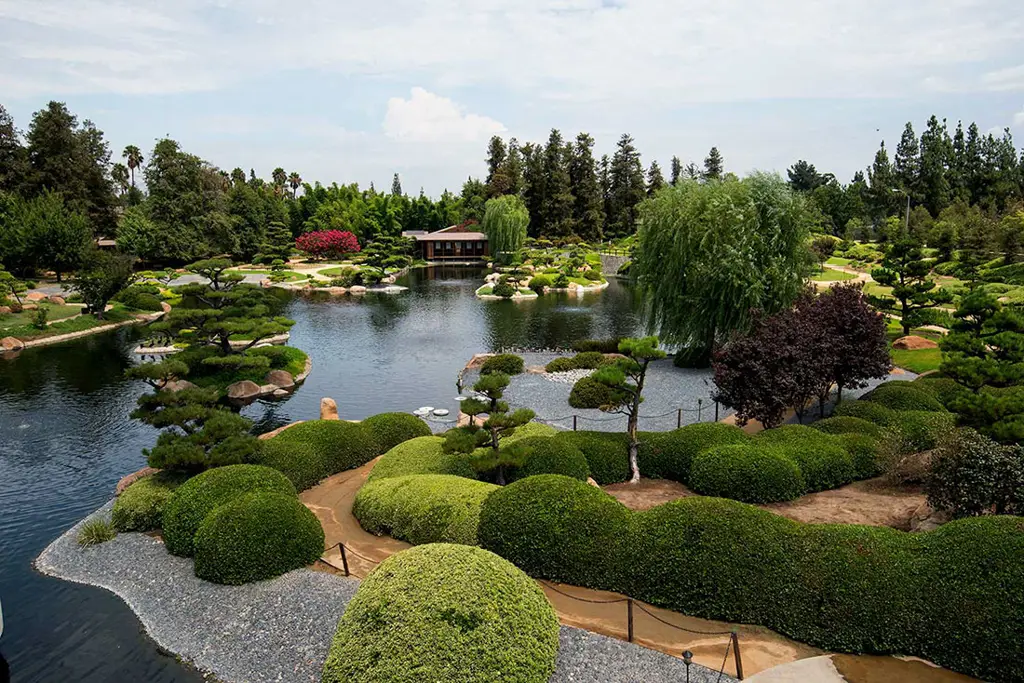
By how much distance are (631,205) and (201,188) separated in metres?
48.8

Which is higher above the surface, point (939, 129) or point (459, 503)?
point (939, 129)

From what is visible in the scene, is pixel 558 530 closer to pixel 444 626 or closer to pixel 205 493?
pixel 444 626

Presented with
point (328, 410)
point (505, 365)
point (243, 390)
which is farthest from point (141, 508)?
point (505, 365)

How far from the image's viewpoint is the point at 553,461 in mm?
13031

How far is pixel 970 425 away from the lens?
1186cm

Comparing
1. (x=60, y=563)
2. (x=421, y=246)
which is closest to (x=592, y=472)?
(x=60, y=563)

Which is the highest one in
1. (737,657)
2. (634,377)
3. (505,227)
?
(505,227)

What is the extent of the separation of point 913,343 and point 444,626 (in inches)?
993

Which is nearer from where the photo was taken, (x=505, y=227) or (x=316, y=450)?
(x=316, y=450)

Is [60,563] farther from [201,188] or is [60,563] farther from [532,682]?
[201,188]

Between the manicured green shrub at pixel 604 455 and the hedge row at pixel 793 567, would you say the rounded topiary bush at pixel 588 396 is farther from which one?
the hedge row at pixel 793 567

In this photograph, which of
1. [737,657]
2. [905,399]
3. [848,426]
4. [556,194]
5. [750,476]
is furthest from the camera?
[556,194]

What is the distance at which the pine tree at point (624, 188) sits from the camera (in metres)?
80.2

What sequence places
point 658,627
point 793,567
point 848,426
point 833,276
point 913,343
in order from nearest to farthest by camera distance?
point 793,567 < point 658,627 < point 848,426 < point 913,343 < point 833,276
